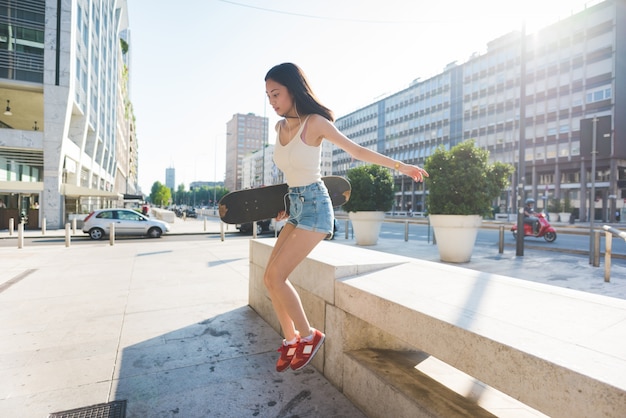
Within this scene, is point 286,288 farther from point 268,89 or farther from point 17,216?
point 17,216

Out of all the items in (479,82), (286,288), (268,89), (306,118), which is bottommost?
(286,288)

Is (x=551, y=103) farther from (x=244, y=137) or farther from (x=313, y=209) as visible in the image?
(x=244, y=137)

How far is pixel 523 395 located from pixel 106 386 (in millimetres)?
2604

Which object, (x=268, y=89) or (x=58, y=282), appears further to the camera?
(x=58, y=282)

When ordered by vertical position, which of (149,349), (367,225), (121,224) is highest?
(367,225)

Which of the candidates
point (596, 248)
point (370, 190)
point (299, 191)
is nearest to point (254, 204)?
point (299, 191)

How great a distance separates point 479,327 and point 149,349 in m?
2.81

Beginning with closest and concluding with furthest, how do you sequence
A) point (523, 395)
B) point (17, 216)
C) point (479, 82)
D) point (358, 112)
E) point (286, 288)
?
point (523, 395)
point (286, 288)
point (17, 216)
point (479, 82)
point (358, 112)

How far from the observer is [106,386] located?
2.47 m

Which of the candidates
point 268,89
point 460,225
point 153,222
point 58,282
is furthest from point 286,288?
point 153,222

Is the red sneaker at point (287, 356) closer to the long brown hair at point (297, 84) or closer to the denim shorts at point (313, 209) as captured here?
the denim shorts at point (313, 209)

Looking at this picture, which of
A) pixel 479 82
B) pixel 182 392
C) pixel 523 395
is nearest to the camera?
pixel 523 395

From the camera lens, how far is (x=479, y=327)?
152 cm

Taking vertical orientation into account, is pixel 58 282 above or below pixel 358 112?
below
